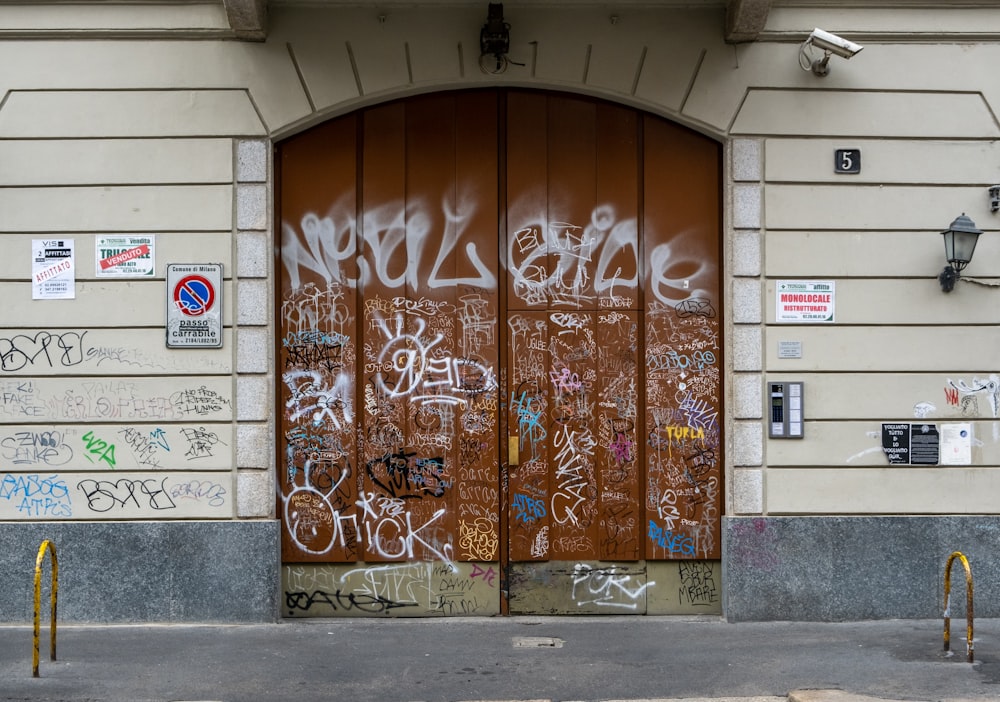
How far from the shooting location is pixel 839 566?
9.07 metres

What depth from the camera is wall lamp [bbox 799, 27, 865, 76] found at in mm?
→ 8602

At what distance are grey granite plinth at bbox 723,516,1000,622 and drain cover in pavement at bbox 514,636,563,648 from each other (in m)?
1.60

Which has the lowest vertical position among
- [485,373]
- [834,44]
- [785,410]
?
[785,410]

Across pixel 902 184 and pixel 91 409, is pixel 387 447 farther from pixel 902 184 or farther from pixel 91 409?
pixel 902 184

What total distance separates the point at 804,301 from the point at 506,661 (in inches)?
152

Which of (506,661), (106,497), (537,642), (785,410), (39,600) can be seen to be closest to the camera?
(39,600)

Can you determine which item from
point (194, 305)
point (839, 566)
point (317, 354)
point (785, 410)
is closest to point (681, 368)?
point (785, 410)

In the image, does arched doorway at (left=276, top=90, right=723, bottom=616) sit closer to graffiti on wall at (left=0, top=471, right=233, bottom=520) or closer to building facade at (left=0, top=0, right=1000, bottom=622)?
building facade at (left=0, top=0, right=1000, bottom=622)

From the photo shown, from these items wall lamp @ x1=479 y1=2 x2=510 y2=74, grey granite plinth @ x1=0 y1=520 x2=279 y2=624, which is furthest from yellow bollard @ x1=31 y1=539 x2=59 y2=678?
wall lamp @ x1=479 y1=2 x2=510 y2=74

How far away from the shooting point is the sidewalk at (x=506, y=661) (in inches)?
276

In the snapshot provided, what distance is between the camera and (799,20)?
9.16m

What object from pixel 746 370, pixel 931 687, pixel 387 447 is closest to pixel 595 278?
pixel 746 370

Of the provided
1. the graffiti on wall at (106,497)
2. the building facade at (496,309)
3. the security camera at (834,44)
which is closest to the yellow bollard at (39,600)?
the building facade at (496,309)

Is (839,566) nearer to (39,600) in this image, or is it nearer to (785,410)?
(785,410)
